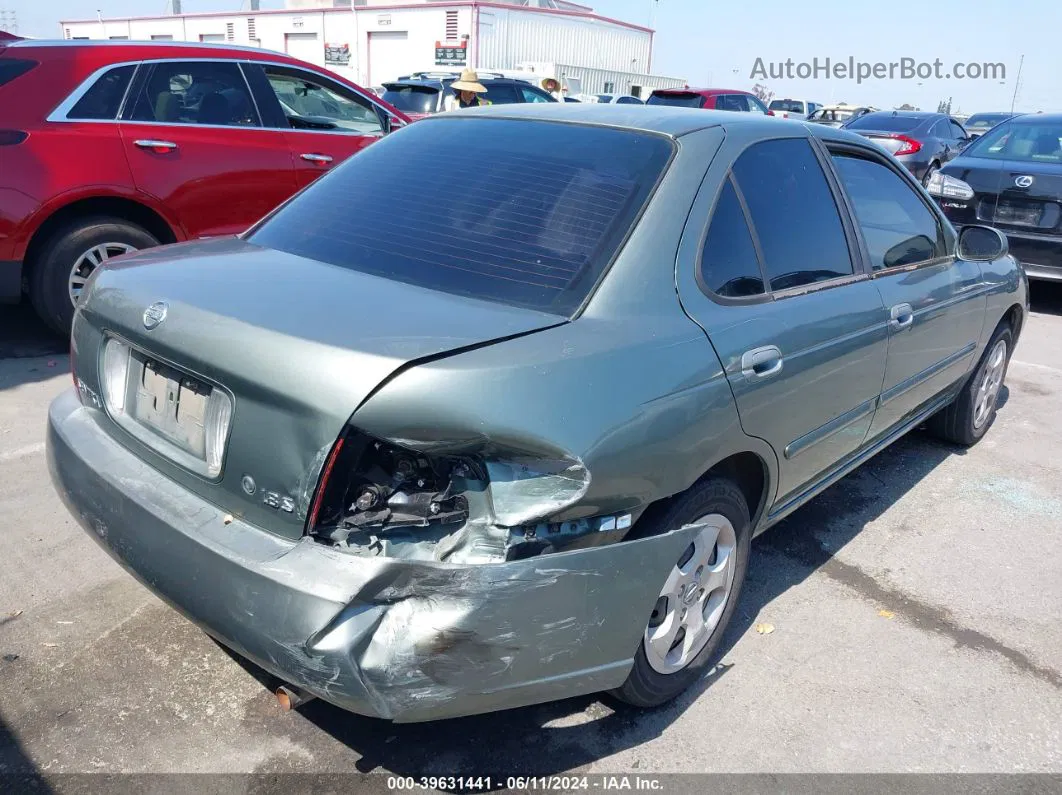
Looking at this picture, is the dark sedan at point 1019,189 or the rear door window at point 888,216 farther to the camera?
the dark sedan at point 1019,189

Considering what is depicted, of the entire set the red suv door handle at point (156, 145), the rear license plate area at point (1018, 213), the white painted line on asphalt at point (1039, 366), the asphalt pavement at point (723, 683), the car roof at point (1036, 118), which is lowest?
the white painted line on asphalt at point (1039, 366)

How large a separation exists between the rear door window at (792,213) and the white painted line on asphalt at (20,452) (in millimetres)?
3311

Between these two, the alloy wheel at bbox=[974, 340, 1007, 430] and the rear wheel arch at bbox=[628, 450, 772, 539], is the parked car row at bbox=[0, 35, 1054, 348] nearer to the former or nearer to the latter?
the rear wheel arch at bbox=[628, 450, 772, 539]

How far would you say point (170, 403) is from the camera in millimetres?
2244

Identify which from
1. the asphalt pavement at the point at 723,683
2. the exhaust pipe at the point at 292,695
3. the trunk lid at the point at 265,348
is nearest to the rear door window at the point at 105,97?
the asphalt pavement at the point at 723,683

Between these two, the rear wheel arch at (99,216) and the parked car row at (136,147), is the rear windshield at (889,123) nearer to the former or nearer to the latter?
the parked car row at (136,147)

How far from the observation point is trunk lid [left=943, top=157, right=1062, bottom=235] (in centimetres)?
742

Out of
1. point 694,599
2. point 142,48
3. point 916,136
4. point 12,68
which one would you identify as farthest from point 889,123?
point 694,599

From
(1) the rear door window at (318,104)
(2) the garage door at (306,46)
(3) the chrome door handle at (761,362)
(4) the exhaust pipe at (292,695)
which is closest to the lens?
(4) the exhaust pipe at (292,695)

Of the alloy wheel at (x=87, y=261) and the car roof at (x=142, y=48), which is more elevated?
the car roof at (x=142, y=48)

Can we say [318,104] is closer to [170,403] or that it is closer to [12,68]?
[12,68]

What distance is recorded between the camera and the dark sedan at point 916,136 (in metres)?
13.8

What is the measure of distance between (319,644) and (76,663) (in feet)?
4.06

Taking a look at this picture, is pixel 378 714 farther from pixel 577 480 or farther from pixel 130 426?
pixel 130 426
